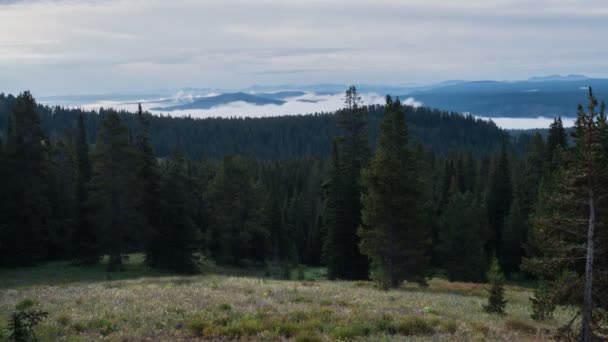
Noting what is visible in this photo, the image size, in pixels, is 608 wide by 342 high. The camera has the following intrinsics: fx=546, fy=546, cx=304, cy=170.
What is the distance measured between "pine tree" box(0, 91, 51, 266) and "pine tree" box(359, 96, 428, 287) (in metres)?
31.9

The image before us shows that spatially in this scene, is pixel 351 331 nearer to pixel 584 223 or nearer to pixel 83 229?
pixel 584 223

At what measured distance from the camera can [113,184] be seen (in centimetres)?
4725

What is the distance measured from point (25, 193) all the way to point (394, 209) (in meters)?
35.0

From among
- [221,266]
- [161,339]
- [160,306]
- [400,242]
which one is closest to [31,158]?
[221,266]

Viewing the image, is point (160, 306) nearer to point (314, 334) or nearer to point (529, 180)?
point (314, 334)

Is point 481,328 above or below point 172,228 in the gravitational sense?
above

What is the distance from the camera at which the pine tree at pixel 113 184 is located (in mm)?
47188

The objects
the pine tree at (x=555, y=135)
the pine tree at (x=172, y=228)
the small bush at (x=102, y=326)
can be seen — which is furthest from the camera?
the pine tree at (x=555, y=135)

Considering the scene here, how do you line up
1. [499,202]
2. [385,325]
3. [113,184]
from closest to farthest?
1. [385,325]
2. [113,184]
3. [499,202]

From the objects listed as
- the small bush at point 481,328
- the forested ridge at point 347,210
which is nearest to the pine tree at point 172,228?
the forested ridge at point 347,210

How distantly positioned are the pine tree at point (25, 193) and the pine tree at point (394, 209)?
31.9 m

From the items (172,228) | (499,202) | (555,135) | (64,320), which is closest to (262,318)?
(64,320)

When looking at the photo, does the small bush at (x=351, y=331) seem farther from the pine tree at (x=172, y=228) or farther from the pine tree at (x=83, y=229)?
the pine tree at (x=83, y=229)

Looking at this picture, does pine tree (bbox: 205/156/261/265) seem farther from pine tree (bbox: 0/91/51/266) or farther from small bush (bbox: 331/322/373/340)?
small bush (bbox: 331/322/373/340)
